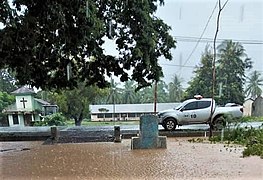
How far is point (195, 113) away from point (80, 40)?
2199 mm

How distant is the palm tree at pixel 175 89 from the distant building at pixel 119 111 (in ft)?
0.56

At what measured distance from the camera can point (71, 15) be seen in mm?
4051

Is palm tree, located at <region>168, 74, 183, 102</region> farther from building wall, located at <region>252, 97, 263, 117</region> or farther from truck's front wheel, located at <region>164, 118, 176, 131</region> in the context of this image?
truck's front wheel, located at <region>164, 118, 176, 131</region>

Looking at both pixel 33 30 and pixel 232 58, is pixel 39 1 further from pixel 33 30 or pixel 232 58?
pixel 232 58

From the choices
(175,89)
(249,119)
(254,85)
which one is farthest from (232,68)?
(249,119)

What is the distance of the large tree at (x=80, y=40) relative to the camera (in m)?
4.00

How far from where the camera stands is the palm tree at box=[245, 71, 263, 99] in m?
3.85

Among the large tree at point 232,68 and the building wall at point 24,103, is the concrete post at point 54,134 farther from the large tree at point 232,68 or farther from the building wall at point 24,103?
the large tree at point 232,68

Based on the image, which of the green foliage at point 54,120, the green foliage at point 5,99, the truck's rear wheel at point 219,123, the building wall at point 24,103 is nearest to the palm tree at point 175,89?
the truck's rear wheel at point 219,123

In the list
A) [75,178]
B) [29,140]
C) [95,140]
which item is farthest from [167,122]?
[75,178]

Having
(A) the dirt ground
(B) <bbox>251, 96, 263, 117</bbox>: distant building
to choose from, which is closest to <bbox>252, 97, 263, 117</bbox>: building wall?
(B) <bbox>251, 96, 263, 117</bbox>: distant building

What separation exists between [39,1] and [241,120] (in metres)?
2.64

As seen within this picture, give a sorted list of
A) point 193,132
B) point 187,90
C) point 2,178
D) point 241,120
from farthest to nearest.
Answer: point 193,132 < point 241,120 < point 187,90 < point 2,178

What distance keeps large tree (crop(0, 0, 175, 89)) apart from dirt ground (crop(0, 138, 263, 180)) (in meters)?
1.05
